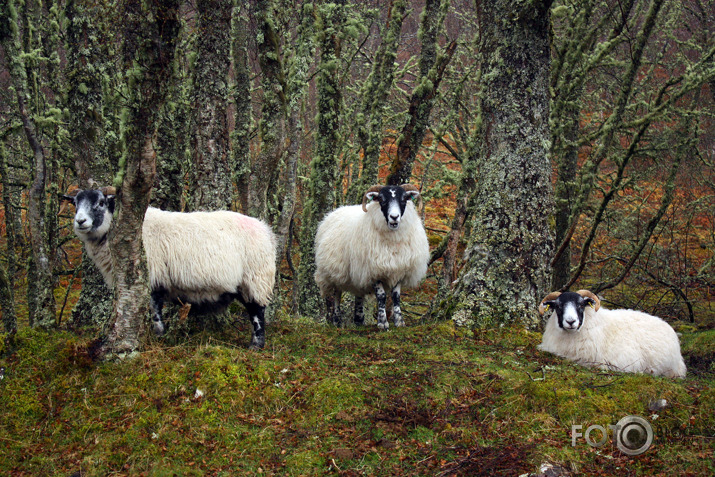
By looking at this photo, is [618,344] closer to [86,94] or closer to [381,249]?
[381,249]

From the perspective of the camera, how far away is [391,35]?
9758 mm

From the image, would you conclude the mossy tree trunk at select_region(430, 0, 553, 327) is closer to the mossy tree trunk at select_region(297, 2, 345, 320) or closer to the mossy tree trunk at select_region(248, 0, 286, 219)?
the mossy tree trunk at select_region(248, 0, 286, 219)

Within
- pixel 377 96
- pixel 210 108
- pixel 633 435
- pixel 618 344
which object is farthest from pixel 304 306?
pixel 633 435

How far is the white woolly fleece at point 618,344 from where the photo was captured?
656 centimetres

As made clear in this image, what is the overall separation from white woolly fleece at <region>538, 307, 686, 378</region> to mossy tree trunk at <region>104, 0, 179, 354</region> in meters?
4.81

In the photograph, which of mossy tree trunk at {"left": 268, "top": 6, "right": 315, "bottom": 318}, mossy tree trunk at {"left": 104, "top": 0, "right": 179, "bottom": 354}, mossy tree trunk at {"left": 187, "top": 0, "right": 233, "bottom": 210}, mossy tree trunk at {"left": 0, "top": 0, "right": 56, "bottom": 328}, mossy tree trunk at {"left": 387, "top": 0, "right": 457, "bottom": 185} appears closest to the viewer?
mossy tree trunk at {"left": 104, "top": 0, "right": 179, "bottom": 354}

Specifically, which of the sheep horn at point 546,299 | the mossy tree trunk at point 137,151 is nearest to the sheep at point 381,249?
the sheep horn at point 546,299

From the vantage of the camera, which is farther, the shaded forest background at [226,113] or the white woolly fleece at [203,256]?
the white woolly fleece at [203,256]

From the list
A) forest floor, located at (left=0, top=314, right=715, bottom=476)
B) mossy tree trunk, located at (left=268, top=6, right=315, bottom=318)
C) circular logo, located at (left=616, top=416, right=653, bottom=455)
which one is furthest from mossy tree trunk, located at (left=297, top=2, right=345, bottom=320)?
circular logo, located at (left=616, top=416, right=653, bottom=455)

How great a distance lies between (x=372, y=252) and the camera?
8398mm

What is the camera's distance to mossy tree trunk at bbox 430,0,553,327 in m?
6.89

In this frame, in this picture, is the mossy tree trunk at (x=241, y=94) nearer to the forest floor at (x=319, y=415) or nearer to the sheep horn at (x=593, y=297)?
the forest floor at (x=319, y=415)

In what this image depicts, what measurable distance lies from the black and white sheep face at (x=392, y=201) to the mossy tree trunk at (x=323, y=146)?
7.92ft

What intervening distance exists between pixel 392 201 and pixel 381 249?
0.88 meters
